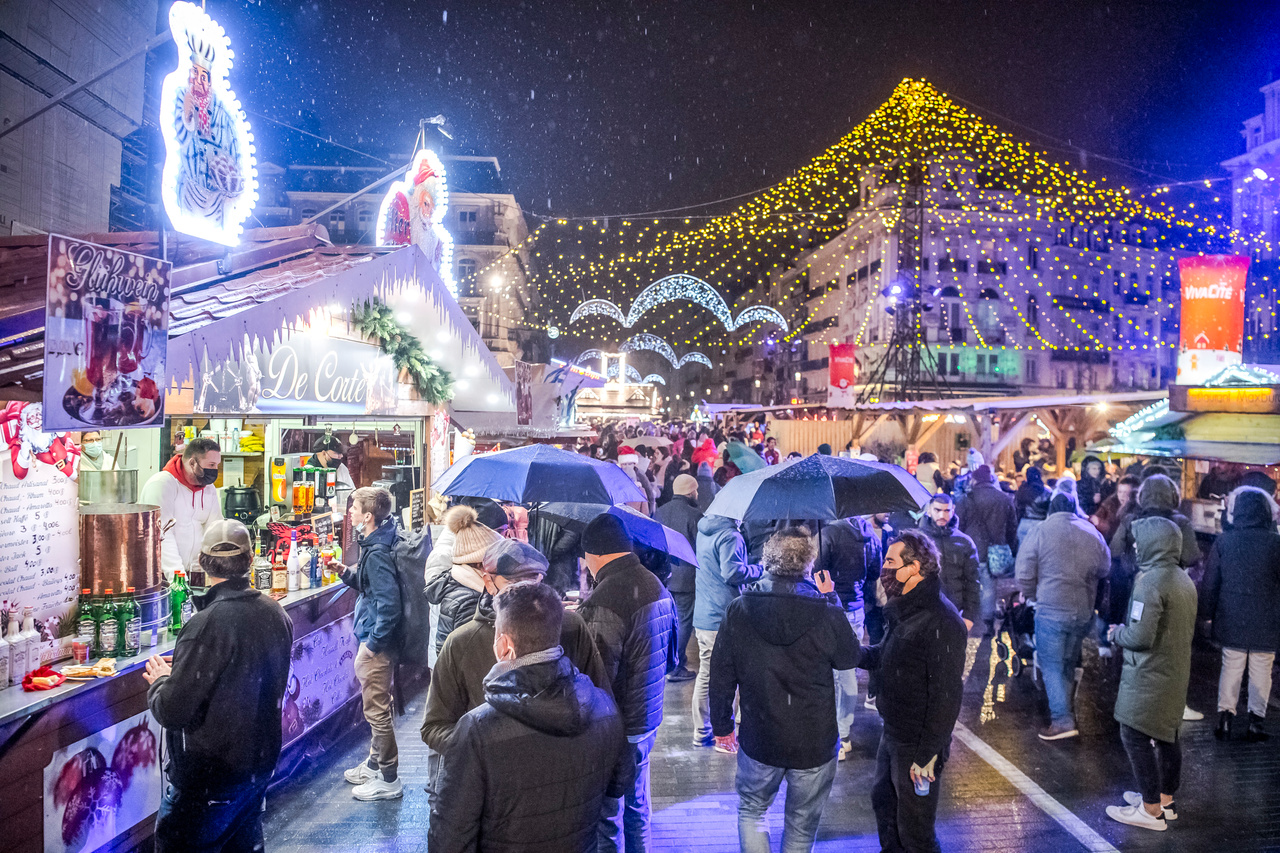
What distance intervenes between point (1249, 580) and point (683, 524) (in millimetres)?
4250

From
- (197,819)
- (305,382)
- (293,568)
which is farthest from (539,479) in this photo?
(305,382)

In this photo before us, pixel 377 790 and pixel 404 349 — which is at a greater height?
pixel 404 349

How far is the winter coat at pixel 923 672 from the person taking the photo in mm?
3523

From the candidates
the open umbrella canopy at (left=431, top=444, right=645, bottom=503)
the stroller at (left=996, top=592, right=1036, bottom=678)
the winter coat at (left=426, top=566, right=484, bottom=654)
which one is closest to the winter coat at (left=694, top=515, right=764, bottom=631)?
the open umbrella canopy at (left=431, top=444, right=645, bottom=503)

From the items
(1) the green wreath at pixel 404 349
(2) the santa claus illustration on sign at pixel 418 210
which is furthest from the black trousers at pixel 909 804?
(2) the santa claus illustration on sign at pixel 418 210

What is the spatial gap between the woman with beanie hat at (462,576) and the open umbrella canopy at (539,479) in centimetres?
94

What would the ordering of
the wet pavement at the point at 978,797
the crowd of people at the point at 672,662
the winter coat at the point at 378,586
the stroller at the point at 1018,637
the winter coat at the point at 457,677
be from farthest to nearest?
the stroller at the point at 1018,637 → the winter coat at the point at 378,586 → the wet pavement at the point at 978,797 → the winter coat at the point at 457,677 → the crowd of people at the point at 672,662

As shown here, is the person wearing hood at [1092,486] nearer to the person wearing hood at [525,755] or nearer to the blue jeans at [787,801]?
the blue jeans at [787,801]

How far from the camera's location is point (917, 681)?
356cm

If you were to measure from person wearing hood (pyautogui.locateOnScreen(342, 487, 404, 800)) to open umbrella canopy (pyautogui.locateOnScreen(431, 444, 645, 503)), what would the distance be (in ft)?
1.49

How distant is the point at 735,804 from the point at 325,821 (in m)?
2.41

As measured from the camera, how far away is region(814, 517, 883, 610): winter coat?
5.50 meters

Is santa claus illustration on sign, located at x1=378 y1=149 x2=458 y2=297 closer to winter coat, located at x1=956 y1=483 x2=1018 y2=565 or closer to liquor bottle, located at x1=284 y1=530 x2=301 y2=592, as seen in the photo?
liquor bottle, located at x1=284 y1=530 x2=301 y2=592

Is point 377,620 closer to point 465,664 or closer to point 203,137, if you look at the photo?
point 465,664
